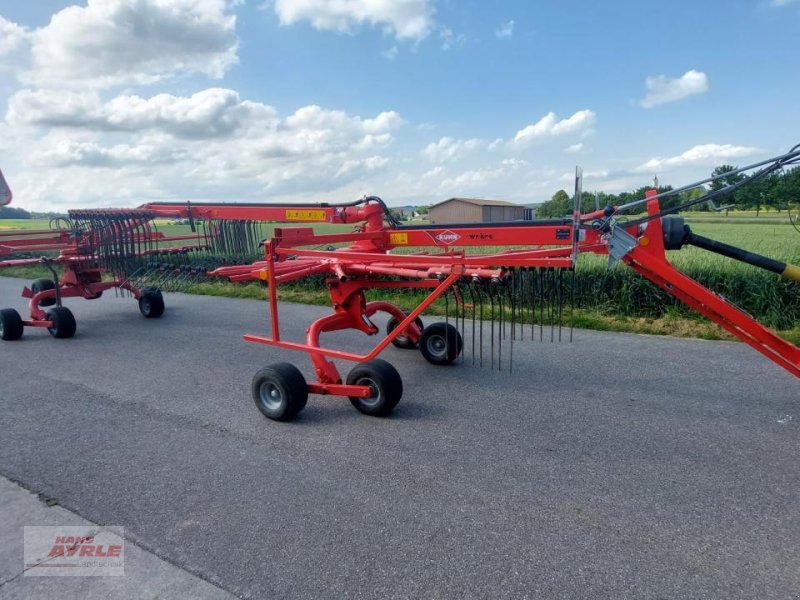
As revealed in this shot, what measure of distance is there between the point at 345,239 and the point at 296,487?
2783 millimetres

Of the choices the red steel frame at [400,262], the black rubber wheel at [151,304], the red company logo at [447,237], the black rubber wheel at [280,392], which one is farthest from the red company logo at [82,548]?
the black rubber wheel at [151,304]

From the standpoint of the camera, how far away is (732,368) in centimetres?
540

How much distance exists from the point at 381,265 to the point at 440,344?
1.46 m

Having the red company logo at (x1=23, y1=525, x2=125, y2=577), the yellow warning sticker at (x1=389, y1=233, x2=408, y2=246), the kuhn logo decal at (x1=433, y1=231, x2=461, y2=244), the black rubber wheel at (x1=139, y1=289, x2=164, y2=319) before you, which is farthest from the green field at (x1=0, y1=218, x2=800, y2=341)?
the red company logo at (x1=23, y1=525, x2=125, y2=577)

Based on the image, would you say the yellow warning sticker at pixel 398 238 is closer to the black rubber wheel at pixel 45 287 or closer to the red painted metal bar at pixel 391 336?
the red painted metal bar at pixel 391 336

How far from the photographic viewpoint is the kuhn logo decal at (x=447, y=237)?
4.89m

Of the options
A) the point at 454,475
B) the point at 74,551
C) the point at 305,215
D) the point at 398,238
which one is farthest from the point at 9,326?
the point at 454,475

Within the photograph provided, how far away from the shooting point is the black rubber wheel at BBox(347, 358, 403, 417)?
4277mm

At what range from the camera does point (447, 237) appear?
4941 millimetres

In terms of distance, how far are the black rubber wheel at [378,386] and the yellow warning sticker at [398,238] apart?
1661 mm

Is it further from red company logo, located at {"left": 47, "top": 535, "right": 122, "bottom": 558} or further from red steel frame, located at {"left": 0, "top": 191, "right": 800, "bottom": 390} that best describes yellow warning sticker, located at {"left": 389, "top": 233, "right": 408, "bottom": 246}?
red company logo, located at {"left": 47, "top": 535, "right": 122, "bottom": 558}

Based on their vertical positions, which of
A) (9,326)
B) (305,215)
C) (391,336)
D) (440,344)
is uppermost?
(305,215)

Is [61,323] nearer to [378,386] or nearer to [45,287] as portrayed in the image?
[45,287]

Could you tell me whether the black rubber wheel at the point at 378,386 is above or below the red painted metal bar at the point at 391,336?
below
